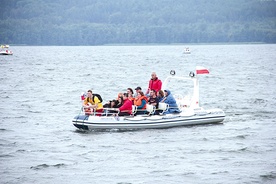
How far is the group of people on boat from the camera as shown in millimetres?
22812

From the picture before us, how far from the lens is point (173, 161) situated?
61.5ft

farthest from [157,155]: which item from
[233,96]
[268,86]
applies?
[268,86]

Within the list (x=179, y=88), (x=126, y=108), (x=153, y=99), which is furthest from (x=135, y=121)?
(x=179, y=88)

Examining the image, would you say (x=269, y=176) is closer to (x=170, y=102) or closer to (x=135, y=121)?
(x=135, y=121)

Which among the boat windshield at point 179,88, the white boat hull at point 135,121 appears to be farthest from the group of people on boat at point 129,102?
the boat windshield at point 179,88

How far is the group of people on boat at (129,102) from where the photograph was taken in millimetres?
22812

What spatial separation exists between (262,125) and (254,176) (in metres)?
8.15

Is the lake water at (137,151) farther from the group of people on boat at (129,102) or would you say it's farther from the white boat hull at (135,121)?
the group of people on boat at (129,102)

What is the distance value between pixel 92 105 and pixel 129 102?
1.36m

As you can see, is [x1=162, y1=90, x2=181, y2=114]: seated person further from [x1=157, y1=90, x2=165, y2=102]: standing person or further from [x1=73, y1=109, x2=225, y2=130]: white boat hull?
[x1=73, y1=109, x2=225, y2=130]: white boat hull

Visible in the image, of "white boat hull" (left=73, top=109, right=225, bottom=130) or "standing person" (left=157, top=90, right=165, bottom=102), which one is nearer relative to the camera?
"white boat hull" (left=73, top=109, right=225, bottom=130)

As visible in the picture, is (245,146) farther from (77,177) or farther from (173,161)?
(77,177)

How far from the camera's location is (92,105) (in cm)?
2284

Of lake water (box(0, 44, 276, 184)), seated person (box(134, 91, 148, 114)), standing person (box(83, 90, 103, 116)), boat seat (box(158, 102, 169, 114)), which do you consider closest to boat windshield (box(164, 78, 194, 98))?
lake water (box(0, 44, 276, 184))
